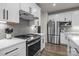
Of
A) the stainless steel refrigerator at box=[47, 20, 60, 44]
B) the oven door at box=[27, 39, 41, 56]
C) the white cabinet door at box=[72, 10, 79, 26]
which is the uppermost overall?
the white cabinet door at box=[72, 10, 79, 26]

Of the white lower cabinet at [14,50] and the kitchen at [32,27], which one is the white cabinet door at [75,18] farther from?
the white lower cabinet at [14,50]

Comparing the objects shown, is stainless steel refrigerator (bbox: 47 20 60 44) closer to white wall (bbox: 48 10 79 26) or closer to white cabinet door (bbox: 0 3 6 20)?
white wall (bbox: 48 10 79 26)

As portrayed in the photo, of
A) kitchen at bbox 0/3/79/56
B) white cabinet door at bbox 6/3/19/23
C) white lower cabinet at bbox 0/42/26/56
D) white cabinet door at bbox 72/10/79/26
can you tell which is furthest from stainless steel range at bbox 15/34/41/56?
white cabinet door at bbox 72/10/79/26

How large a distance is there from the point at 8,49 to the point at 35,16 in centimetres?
140

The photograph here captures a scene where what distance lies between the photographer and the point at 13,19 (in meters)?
1.42

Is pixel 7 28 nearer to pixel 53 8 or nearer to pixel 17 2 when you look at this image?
pixel 17 2

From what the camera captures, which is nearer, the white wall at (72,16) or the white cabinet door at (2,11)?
the white cabinet door at (2,11)

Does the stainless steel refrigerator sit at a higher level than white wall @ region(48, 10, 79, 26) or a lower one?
lower

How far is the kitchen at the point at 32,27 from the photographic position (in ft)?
3.75

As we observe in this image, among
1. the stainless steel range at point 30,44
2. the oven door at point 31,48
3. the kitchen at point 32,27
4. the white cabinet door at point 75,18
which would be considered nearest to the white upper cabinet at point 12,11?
the kitchen at point 32,27

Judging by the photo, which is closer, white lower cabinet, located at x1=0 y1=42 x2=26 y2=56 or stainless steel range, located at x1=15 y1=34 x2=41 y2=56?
white lower cabinet, located at x1=0 y1=42 x2=26 y2=56

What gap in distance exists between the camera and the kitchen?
114cm

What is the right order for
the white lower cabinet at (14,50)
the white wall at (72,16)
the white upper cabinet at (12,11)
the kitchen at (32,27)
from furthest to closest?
1. the white wall at (72,16)
2. the white upper cabinet at (12,11)
3. the kitchen at (32,27)
4. the white lower cabinet at (14,50)

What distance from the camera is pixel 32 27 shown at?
7.50 feet
